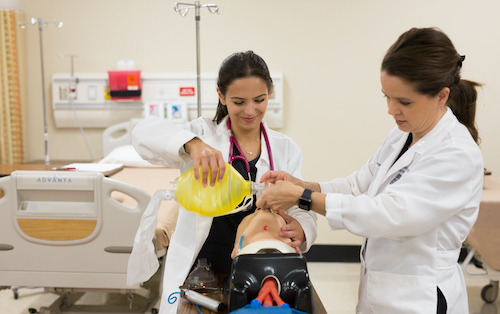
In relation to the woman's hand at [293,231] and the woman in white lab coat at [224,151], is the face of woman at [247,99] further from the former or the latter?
the woman's hand at [293,231]

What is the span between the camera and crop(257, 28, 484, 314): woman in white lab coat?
109cm

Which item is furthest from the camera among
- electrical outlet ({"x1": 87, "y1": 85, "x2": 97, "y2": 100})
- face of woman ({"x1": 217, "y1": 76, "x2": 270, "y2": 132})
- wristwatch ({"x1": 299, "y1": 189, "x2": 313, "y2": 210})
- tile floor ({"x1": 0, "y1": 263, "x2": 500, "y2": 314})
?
electrical outlet ({"x1": 87, "y1": 85, "x2": 97, "y2": 100})

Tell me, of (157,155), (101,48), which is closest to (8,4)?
(101,48)

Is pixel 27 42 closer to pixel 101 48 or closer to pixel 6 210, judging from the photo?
pixel 101 48

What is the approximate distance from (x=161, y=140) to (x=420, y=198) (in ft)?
2.50

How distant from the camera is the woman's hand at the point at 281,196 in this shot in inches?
47.8

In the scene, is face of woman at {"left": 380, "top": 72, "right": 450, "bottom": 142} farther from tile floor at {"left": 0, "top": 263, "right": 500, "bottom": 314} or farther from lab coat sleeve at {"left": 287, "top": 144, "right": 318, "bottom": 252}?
tile floor at {"left": 0, "top": 263, "right": 500, "bottom": 314}

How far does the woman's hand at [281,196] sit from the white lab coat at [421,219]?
99 millimetres

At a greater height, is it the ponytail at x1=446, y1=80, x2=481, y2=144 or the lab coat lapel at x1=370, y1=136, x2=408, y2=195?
the ponytail at x1=446, y1=80, x2=481, y2=144

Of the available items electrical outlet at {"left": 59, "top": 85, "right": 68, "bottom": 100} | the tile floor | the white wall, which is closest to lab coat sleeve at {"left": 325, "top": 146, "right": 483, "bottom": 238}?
the tile floor

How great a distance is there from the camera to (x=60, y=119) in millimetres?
3689

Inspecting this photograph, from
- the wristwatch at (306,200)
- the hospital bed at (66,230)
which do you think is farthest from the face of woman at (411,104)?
the hospital bed at (66,230)

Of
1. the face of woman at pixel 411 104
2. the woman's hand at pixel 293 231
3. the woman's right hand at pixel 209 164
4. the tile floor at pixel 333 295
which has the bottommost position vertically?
the tile floor at pixel 333 295

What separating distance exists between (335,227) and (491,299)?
7.67ft
